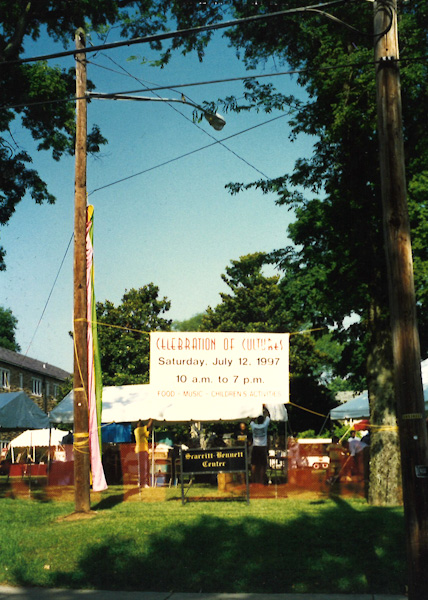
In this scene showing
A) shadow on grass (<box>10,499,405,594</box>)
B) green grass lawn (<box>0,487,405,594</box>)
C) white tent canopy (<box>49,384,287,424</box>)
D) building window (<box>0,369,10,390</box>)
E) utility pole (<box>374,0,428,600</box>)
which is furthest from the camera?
building window (<box>0,369,10,390</box>)

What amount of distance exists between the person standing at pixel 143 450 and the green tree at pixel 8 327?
70059 mm

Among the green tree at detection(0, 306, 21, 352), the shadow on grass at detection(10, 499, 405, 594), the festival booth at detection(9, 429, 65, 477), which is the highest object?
the green tree at detection(0, 306, 21, 352)

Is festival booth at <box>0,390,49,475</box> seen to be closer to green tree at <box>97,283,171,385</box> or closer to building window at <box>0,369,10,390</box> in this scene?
green tree at <box>97,283,171,385</box>

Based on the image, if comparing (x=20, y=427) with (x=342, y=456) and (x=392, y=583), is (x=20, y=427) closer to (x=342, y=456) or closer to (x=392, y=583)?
(x=342, y=456)

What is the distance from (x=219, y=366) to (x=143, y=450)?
6.20 meters

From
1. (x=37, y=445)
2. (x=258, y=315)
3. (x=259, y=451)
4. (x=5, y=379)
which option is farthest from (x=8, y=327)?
(x=259, y=451)

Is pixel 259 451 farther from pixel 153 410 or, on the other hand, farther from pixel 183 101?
pixel 183 101

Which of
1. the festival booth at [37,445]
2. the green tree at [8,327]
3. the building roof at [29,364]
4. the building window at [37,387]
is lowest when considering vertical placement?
the festival booth at [37,445]

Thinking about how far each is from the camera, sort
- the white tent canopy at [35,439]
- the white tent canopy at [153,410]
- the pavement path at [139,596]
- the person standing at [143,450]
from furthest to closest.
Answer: the white tent canopy at [35,439]
the white tent canopy at [153,410]
the person standing at [143,450]
the pavement path at [139,596]

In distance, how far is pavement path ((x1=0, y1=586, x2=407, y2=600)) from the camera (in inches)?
299

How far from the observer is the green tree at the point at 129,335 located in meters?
46.1

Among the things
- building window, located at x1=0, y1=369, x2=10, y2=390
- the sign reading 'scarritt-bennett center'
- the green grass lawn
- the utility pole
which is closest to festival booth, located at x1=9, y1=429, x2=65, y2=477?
building window, located at x1=0, y1=369, x2=10, y2=390

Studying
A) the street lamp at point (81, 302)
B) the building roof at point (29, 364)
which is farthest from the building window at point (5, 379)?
the street lamp at point (81, 302)

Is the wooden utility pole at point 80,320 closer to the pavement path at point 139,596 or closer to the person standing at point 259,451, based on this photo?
the pavement path at point 139,596
